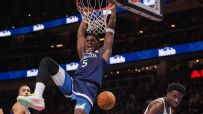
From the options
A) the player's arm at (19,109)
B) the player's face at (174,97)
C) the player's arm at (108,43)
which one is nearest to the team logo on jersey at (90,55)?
the player's arm at (108,43)

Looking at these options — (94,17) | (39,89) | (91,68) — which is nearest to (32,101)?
(39,89)

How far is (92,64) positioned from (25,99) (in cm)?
130

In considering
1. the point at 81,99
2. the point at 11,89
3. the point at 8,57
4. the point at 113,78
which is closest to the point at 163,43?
the point at 113,78

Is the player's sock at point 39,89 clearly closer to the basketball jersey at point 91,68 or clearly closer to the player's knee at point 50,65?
the player's knee at point 50,65

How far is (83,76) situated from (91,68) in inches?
5.9

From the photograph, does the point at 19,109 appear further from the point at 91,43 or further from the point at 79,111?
the point at 79,111

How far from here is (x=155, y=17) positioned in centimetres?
745

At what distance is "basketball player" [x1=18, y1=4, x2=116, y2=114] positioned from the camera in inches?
187

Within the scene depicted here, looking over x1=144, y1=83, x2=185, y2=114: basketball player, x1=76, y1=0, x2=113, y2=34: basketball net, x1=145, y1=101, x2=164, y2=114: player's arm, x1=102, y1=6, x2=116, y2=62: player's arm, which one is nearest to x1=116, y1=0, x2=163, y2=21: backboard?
x1=76, y1=0, x2=113, y2=34: basketball net

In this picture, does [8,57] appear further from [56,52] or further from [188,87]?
[188,87]

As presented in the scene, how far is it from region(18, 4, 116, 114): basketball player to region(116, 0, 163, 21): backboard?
2.43 feet

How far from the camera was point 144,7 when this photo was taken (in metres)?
7.21

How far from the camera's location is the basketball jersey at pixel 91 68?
5.48 m

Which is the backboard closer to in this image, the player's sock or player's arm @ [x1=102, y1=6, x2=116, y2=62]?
player's arm @ [x1=102, y1=6, x2=116, y2=62]
